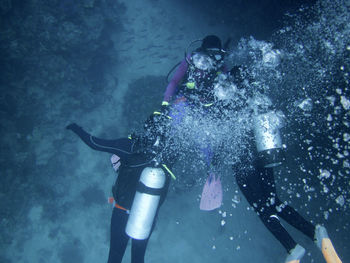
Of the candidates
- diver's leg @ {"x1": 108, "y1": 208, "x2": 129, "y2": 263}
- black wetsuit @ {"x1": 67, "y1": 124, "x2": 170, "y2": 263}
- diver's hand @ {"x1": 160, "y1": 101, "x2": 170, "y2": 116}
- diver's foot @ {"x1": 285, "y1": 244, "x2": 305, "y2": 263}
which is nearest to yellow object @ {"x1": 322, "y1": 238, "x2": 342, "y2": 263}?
diver's foot @ {"x1": 285, "y1": 244, "x2": 305, "y2": 263}

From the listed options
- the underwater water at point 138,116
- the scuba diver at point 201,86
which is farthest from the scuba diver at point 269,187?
the underwater water at point 138,116

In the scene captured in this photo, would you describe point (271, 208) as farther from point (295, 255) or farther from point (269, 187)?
point (295, 255)

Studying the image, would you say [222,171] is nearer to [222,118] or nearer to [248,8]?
[222,118]

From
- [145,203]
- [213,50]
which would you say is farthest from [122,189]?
[213,50]

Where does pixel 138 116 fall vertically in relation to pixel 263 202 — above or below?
below

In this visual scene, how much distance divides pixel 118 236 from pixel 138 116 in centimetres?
393

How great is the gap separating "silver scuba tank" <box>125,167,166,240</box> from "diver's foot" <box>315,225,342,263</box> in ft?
8.23

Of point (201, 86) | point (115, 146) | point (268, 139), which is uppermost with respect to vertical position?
point (201, 86)

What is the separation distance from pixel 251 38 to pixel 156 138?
250 inches

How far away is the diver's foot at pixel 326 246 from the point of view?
113 inches

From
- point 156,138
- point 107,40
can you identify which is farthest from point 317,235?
point 107,40

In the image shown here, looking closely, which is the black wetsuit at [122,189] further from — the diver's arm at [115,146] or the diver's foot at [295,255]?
the diver's foot at [295,255]

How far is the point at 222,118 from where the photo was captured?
13.0ft

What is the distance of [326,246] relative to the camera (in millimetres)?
2922
